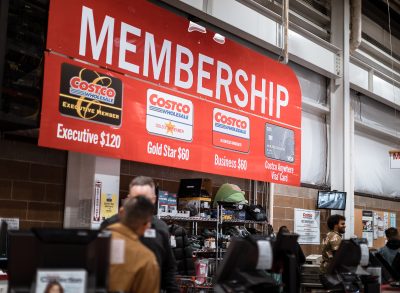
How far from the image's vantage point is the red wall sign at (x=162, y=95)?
4969 mm

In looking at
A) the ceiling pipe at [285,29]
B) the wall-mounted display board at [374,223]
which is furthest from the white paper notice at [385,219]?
the ceiling pipe at [285,29]

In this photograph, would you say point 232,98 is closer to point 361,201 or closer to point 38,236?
point 38,236

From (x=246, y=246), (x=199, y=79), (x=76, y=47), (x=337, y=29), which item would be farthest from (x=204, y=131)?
(x=337, y=29)

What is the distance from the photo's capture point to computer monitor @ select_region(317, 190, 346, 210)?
9.91 m

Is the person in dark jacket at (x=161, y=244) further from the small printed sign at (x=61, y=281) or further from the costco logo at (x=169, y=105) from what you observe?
the costco logo at (x=169, y=105)

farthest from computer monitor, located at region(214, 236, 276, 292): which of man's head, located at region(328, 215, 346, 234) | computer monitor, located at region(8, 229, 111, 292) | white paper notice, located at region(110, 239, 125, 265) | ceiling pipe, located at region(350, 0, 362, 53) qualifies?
ceiling pipe, located at region(350, 0, 362, 53)

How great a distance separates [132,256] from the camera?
9.08 feet

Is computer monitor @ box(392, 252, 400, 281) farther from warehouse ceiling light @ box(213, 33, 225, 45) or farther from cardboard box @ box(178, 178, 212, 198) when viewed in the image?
warehouse ceiling light @ box(213, 33, 225, 45)

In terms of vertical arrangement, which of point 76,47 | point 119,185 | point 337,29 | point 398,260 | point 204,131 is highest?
point 337,29

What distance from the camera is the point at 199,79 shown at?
21.4ft

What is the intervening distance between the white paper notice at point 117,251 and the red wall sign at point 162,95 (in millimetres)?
2256

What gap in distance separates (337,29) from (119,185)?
Result: 251 inches

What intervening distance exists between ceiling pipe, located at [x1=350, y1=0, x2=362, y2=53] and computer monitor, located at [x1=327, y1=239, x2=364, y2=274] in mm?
7293

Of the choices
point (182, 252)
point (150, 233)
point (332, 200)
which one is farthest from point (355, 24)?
point (150, 233)
